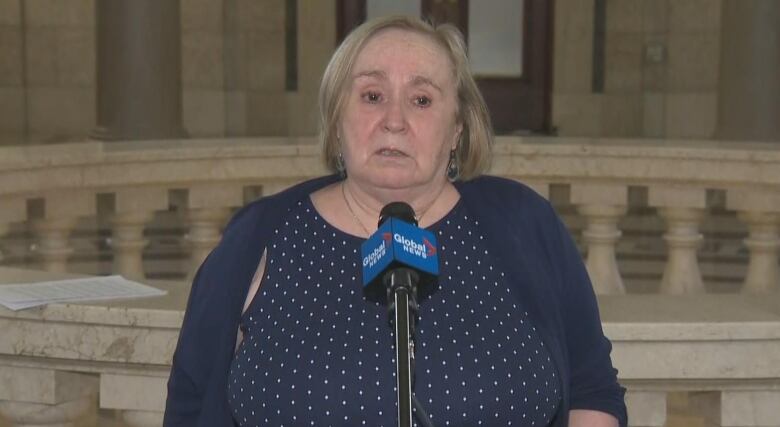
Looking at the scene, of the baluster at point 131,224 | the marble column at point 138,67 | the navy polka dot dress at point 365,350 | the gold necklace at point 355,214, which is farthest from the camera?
the marble column at point 138,67

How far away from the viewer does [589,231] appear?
603cm

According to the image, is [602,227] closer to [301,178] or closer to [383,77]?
[301,178]

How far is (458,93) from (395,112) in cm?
19

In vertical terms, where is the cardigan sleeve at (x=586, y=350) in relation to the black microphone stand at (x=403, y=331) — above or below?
below

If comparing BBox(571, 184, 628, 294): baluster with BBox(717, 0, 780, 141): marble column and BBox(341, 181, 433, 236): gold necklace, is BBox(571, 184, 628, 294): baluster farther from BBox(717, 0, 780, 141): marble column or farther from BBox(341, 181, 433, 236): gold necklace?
BBox(717, 0, 780, 141): marble column

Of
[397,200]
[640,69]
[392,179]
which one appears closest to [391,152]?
[392,179]

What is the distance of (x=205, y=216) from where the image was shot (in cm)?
603

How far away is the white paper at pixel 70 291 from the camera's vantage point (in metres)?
3.50

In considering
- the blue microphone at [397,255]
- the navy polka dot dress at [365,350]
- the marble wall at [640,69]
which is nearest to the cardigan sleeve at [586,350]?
the navy polka dot dress at [365,350]

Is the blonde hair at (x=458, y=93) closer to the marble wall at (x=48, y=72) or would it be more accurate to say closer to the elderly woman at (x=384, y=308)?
the elderly woman at (x=384, y=308)

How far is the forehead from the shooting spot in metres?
2.85

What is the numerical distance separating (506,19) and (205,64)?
9.95 ft

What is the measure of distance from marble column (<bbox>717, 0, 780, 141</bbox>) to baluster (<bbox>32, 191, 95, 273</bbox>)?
24.6ft

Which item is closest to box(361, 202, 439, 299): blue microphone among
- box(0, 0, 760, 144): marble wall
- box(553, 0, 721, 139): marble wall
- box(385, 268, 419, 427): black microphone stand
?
box(385, 268, 419, 427): black microphone stand
